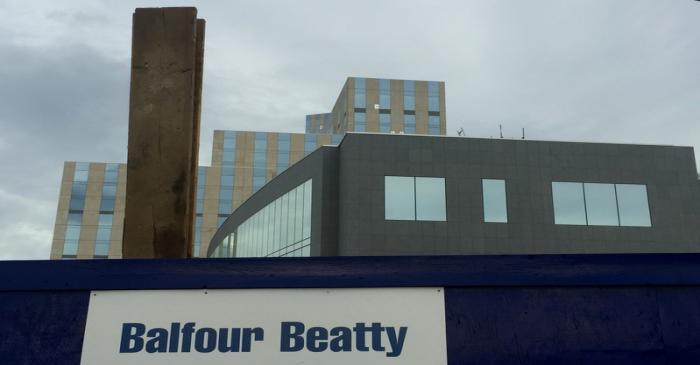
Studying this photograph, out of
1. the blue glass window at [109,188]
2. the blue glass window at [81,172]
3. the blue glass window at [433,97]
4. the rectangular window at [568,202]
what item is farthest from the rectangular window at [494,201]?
the blue glass window at [81,172]

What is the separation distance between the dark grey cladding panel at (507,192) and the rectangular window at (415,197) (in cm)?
38

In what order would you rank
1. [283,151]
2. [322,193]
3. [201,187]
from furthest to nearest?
1. [283,151]
2. [201,187]
3. [322,193]

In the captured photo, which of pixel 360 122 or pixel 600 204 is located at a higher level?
pixel 360 122

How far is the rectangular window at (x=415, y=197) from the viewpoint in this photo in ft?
135

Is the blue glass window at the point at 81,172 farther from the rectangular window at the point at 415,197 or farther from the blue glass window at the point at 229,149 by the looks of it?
the rectangular window at the point at 415,197

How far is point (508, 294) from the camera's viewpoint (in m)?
4.46

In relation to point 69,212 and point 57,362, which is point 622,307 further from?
point 69,212

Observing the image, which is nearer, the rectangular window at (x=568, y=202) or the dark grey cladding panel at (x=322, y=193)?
the dark grey cladding panel at (x=322, y=193)

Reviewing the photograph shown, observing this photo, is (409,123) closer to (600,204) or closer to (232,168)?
(232,168)

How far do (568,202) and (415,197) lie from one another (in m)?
9.89

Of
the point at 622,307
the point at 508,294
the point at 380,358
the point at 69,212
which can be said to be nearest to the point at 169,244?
the point at 380,358

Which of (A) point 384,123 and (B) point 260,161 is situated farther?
(B) point 260,161

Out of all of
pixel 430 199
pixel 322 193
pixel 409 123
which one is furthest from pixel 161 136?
pixel 409 123

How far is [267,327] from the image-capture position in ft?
14.6
